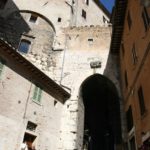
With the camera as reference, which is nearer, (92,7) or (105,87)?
(105,87)

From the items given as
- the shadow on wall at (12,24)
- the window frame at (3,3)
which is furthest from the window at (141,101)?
the window frame at (3,3)

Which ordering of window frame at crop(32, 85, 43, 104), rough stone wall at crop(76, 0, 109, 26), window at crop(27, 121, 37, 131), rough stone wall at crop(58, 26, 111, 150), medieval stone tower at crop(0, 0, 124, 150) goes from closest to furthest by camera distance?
window at crop(27, 121, 37, 131) → window frame at crop(32, 85, 43, 104) → rough stone wall at crop(58, 26, 111, 150) → medieval stone tower at crop(0, 0, 124, 150) → rough stone wall at crop(76, 0, 109, 26)

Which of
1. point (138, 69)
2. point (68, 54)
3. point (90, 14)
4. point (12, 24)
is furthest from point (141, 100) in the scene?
point (90, 14)

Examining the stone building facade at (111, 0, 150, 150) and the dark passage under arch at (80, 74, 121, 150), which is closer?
the stone building facade at (111, 0, 150, 150)

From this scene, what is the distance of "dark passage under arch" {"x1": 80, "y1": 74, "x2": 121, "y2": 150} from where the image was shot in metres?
15.2

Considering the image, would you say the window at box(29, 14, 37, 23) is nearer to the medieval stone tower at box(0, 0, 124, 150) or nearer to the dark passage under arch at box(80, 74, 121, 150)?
the medieval stone tower at box(0, 0, 124, 150)

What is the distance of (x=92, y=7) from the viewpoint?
25.0 metres

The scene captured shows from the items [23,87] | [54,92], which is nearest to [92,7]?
[54,92]

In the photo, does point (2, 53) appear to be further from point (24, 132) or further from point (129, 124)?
point (129, 124)

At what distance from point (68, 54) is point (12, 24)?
17.3ft

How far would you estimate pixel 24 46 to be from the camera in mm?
16578

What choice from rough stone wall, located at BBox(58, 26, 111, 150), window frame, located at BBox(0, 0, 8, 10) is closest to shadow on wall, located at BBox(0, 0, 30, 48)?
window frame, located at BBox(0, 0, 8, 10)

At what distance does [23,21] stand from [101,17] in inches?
445

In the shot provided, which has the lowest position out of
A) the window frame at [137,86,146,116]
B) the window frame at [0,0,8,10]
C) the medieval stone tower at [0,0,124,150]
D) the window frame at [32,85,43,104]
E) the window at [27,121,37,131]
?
the window at [27,121,37,131]
